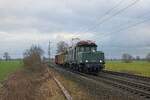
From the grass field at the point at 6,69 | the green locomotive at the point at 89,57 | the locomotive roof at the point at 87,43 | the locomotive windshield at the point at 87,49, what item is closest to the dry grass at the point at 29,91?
the green locomotive at the point at 89,57

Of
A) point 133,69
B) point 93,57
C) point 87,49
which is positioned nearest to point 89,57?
point 93,57

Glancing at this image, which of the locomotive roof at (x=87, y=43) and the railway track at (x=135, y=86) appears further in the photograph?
the locomotive roof at (x=87, y=43)

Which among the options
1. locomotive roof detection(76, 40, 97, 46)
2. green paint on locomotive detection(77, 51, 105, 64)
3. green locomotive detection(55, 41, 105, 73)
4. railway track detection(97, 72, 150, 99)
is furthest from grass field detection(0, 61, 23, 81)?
railway track detection(97, 72, 150, 99)

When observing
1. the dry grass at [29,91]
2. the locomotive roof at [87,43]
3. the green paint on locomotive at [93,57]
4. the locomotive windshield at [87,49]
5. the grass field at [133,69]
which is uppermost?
the locomotive roof at [87,43]

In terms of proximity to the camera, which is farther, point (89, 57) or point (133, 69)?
point (133, 69)

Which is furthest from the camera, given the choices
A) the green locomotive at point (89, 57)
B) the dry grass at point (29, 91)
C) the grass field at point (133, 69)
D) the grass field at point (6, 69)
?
the grass field at point (133, 69)

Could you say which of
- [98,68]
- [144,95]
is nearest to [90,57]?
[98,68]

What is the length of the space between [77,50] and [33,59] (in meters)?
25.3

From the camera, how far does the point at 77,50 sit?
153ft

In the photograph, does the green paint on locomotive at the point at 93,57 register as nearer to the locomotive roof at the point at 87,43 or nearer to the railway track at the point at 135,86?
the locomotive roof at the point at 87,43

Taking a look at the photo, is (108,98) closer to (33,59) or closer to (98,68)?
(98,68)

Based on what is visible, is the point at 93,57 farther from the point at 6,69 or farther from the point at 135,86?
the point at 6,69

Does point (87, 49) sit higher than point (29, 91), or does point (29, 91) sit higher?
point (87, 49)

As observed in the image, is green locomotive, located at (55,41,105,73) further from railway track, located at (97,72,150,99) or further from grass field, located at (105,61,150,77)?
railway track, located at (97,72,150,99)
